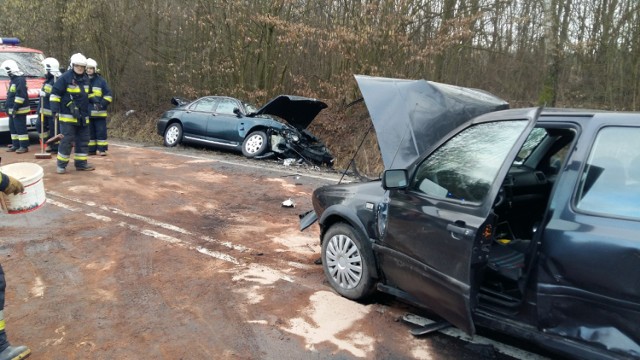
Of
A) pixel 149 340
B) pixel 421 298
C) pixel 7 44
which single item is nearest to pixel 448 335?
pixel 421 298

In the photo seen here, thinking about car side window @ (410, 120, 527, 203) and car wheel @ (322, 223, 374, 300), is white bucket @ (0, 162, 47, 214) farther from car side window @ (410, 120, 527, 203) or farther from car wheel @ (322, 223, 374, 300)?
car side window @ (410, 120, 527, 203)

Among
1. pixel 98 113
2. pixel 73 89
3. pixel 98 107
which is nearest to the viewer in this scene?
pixel 73 89

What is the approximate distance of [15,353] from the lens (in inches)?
121

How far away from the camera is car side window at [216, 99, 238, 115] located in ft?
41.1

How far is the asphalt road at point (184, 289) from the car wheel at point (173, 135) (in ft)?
19.5

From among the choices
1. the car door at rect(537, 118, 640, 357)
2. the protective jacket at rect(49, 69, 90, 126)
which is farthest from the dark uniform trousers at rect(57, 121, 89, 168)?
the car door at rect(537, 118, 640, 357)

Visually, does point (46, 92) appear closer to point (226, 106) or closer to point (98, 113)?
point (98, 113)

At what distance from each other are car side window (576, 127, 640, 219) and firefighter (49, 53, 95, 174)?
8.35m

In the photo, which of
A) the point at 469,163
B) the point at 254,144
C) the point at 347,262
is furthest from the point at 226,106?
the point at 469,163

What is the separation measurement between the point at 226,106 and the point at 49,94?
4.03 meters

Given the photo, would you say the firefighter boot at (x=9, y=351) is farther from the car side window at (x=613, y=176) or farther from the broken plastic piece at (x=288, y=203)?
the broken plastic piece at (x=288, y=203)

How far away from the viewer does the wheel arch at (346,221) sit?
3.74 metres

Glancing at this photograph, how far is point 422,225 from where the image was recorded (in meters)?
3.16

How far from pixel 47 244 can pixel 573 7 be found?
59.1 ft
